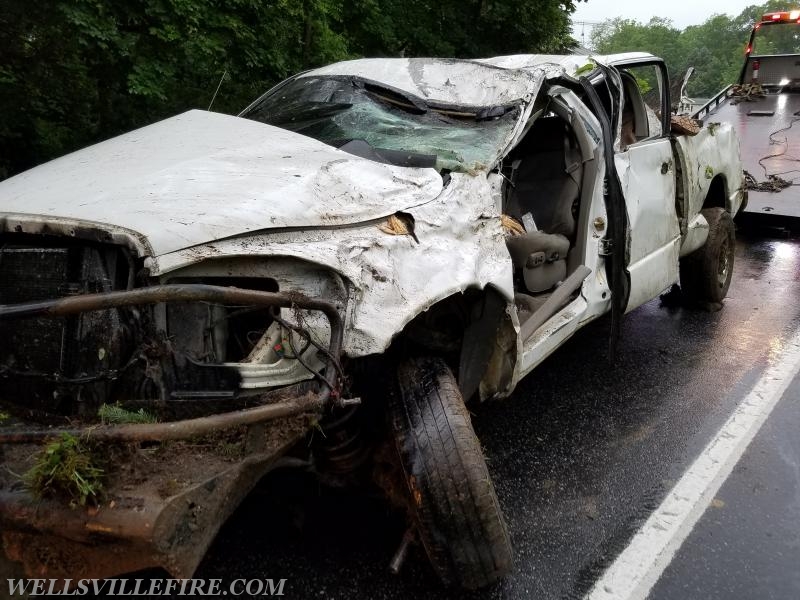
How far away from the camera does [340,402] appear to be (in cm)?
187

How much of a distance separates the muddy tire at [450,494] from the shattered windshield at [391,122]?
1.05m

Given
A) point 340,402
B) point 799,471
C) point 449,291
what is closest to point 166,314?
point 340,402

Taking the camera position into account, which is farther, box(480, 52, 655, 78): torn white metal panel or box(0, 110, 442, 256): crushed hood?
box(480, 52, 655, 78): torn white metal panel

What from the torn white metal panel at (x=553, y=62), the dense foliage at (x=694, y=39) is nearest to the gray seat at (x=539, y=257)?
the torn white metal panel at (x=553, y=62)

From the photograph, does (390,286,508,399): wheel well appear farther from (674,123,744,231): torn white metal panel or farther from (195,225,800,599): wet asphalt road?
(674,123,744,231): torn white metal panel

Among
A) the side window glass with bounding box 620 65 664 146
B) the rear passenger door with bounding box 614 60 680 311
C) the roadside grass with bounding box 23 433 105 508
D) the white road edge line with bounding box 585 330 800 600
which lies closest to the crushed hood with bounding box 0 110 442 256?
the roadside grass with bounding box 23 433 105 508

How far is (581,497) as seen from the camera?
112 inches

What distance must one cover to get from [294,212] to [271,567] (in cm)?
134

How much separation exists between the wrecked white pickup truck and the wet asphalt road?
297 mm

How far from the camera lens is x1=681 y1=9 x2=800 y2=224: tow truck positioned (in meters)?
7.26

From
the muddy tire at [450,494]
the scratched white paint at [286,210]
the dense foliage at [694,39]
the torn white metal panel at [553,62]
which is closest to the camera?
the scratched white paint at [286,210]

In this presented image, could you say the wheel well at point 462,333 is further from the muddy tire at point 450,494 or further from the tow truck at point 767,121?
the tow truck at point 767,121

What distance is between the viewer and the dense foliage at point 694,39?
60331 mm

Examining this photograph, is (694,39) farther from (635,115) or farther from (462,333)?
(462,333)
